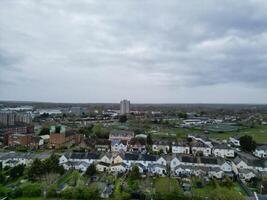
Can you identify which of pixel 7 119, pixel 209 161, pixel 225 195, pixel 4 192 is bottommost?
pixel 4 192

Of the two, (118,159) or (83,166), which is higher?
(118,159)

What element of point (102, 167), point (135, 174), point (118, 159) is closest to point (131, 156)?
point (118, 159)

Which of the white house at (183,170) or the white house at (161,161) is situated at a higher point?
the white house at (161,161)

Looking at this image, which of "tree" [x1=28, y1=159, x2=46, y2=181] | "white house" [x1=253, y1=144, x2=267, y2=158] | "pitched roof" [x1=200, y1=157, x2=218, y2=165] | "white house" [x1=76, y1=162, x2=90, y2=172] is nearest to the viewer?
"tree" [x1=28, y1=159, x2=46, y2=181]

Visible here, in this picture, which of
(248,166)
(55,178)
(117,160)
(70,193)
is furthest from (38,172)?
(248,166)

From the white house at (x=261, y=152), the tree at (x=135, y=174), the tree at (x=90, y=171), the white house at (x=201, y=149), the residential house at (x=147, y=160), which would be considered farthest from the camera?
the white house at (x=201, y=149)

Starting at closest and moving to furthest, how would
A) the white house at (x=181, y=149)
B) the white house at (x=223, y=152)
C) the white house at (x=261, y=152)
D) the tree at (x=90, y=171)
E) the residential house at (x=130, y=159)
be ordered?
the tree at (x=90, y=171) < the residential house at (x=130, y=159) < the white house at (x=223, y=152) < the white house at (x=261, y=152) < the white house at (x=181, y=149)

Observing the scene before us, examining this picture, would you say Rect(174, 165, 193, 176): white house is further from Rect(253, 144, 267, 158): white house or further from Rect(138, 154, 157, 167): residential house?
Rect(253, 144, 267, 158): white house

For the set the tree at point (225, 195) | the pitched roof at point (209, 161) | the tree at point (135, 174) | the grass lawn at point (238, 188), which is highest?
the tree at point (225, 195)

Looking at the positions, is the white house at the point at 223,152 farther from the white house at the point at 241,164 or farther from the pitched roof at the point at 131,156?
the pitched roof at the point at 131,156

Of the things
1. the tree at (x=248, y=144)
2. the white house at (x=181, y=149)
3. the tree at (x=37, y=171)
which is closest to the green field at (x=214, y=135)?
the white house at (x=181, y=149)

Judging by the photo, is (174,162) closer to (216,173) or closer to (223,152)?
(216,173)

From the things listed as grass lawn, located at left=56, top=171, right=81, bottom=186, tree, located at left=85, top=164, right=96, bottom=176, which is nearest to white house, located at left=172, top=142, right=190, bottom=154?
tree, located at left=85, top=164, right=96, bottom=176
